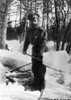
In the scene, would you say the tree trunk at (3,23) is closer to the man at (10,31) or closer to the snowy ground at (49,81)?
the snowy ground at (49,81)

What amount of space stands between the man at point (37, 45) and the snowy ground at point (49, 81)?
329 millimetres

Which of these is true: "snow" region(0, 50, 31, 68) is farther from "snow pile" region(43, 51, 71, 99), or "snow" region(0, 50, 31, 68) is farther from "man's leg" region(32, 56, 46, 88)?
"man's leg" region(32, 56, 46, 88)

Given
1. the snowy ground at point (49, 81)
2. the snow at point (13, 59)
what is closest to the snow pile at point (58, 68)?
the snowy ground at point (49, 81)

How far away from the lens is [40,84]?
497 cm

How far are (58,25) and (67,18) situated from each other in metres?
0.54

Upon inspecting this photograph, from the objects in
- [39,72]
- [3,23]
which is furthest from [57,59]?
[39,72]

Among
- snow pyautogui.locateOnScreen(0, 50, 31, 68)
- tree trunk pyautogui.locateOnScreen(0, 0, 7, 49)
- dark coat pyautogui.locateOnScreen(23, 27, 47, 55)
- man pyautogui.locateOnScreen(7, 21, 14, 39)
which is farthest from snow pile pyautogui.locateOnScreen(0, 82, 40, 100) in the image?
man pyautogui.locateOnScreen(7, 21, 14, 39)

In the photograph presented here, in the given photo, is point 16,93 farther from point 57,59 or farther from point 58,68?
point 57,59

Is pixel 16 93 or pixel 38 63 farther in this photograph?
pixel 38 63

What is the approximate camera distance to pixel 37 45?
4.73m

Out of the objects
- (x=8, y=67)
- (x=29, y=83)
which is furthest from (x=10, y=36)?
(x=29, y=83)

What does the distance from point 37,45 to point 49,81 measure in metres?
1.90

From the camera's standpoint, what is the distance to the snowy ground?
4.59 meters

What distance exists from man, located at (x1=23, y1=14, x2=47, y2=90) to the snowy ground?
329 millimetres
